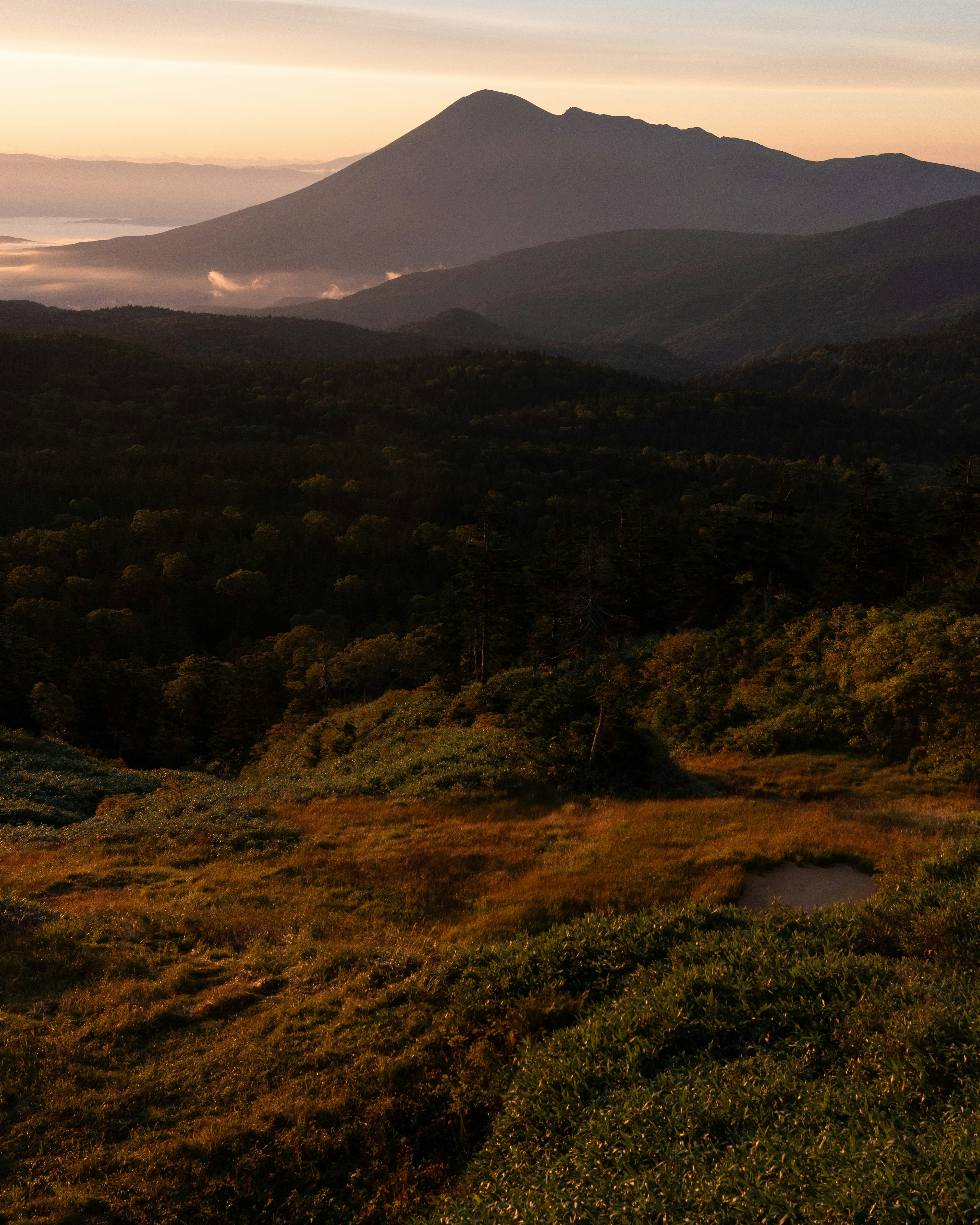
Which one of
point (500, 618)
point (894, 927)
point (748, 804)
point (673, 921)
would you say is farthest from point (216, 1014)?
point (500, 618)

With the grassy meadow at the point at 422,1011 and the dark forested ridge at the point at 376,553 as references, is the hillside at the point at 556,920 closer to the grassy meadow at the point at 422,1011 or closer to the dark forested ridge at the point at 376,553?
the grassy meadow at the point at 422,1011

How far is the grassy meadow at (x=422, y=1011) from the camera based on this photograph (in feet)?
26.3

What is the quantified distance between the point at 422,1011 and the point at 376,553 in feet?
349

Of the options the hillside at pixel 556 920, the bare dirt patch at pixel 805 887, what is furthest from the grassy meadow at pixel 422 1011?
the bare dirt patch at pixel 805 887

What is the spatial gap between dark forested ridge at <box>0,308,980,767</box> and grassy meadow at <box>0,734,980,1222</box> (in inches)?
381

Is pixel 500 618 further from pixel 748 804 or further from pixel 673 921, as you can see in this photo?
pixel 673 921

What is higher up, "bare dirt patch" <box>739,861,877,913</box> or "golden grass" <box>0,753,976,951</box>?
"bare dirt patch" <box>739,861,877,913</box>

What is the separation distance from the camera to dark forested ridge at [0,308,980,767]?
148 feet

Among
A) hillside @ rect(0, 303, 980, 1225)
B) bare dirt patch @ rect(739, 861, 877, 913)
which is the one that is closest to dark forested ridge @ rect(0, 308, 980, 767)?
hillside @ rect(0, 303, 980, 1225)

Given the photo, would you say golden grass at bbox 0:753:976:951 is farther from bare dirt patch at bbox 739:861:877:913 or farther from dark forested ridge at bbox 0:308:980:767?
dark forested ridge at bbox 0:308:980:767

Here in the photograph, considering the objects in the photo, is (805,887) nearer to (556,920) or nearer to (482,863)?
(556,920)

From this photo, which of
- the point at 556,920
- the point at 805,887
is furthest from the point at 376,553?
the point at 805,887

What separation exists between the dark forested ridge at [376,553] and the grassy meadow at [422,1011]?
31.7 feet

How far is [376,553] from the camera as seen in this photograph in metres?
115
